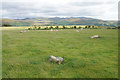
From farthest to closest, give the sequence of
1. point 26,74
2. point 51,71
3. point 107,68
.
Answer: point 107,68 → point 51,71 → point 26,74

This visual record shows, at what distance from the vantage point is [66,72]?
8477mm

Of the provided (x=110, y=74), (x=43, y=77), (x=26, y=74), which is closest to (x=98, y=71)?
(x=110, y=74)

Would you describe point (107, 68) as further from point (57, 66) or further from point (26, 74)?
point (26, 74)

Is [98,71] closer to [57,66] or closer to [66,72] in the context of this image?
[66,72]

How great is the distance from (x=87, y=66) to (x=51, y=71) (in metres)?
2.98

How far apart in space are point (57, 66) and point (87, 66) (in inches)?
94.2

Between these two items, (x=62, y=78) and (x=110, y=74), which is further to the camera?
(x=110, y=74)

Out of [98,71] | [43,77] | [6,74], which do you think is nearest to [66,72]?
[43,77]

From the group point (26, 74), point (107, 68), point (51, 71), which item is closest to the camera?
point (26, 74)

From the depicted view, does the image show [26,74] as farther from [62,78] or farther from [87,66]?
[87,66]

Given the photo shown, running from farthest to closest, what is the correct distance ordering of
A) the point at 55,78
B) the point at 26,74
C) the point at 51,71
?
the point at 51,71 → the point at 26,74 → the point at 55,78

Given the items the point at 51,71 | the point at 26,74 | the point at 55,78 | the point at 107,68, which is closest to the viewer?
the point at 55,78

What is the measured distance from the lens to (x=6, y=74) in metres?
8.11

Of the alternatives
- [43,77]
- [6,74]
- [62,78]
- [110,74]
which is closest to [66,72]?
[62,78]
